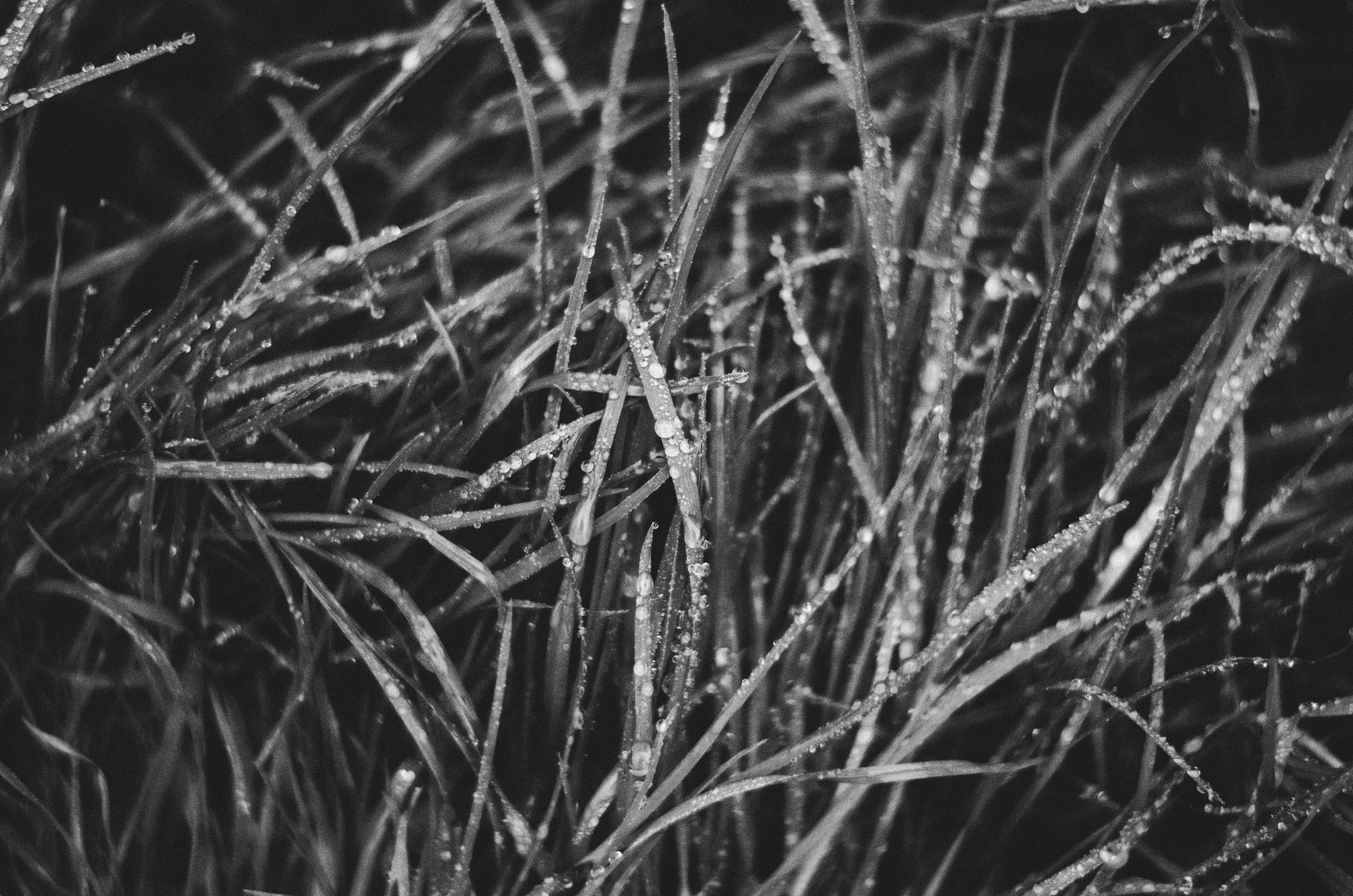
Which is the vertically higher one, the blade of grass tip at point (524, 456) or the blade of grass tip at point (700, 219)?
the blade of grass tip at point (700, 219)

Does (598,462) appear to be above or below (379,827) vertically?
above

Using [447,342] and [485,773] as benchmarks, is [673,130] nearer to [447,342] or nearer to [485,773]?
[447,342]

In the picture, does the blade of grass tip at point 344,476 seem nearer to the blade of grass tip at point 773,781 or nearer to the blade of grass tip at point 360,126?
the blade of grass tip at point 360,126

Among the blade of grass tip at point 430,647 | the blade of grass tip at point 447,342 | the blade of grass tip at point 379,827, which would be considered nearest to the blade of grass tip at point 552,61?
the blade of grass tip at point 447,342

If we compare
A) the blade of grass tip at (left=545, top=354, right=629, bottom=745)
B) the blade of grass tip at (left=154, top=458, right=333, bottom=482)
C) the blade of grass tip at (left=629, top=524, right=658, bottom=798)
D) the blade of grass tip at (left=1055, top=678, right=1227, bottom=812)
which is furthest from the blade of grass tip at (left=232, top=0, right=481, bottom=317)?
the blade of grass tip at (left=1055, top=678, right=1227, bottom=812)

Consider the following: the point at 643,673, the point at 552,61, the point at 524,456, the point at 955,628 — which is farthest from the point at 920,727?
the point at 552,61

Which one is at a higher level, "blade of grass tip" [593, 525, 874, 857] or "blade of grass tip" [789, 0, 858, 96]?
"blade of grass tip" [789, 0, 858, 96]

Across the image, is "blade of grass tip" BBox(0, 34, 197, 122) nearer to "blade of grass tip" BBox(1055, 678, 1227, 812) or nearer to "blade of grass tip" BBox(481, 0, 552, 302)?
"blade of grass tip" BBox(481, 0, 552, 302)

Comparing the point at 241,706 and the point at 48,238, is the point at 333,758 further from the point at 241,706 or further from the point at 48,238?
the point at 48,238
